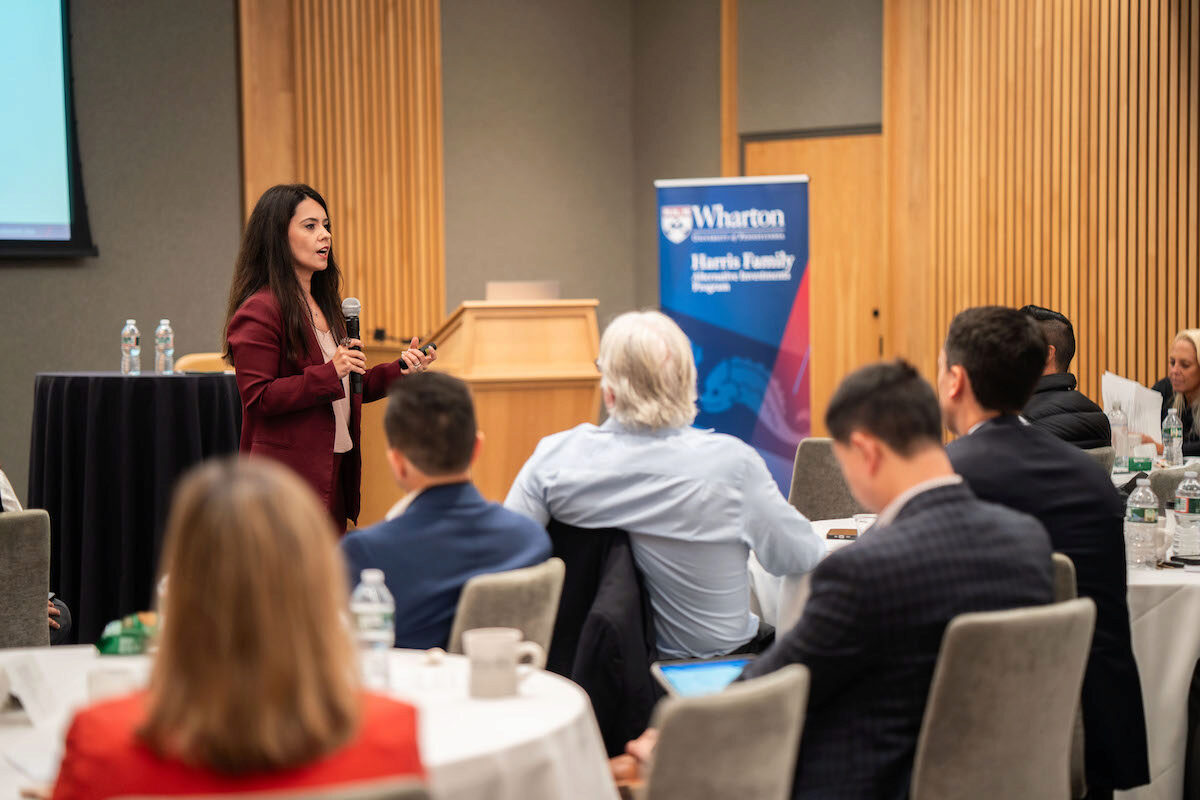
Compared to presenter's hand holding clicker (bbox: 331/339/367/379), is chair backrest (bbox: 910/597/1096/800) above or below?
below

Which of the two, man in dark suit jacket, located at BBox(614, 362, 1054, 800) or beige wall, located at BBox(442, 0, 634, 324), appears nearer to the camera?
man in dark suit jacket, located at BBox(614, 362, 1054, 800)

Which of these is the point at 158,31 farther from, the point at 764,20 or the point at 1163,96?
the point at 1163,96

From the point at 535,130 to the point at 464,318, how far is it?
3864mm

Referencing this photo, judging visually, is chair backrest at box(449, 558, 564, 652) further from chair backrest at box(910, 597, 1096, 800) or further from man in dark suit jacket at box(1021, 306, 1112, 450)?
man in dark suit jacket at box(1021, 306, 1112, 450)

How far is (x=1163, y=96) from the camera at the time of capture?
25.0ft

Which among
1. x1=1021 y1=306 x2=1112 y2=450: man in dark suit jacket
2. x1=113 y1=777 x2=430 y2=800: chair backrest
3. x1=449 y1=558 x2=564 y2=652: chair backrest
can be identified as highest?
x1=1021 y1=306 x2=1112 y2=450: man in dark suit jacket

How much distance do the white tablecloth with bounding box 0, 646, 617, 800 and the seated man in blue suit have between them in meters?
0.17

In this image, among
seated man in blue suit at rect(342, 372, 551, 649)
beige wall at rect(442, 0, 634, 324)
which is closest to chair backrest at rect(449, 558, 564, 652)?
seated man in blue suit at rect(342, 372, 551, 649)

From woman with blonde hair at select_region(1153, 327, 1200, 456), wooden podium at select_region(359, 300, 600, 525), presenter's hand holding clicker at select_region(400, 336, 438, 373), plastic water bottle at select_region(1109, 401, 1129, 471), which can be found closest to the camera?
presenter's hand holding clicker at select_region(400, 336, 438, 373)

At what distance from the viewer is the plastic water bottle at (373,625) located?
1.94m

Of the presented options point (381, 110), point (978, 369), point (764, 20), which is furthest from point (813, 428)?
point (978, 369)

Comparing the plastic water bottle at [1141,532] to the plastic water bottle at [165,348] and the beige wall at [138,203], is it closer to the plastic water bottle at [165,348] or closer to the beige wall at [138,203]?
the plastic water bottle at [165,348]

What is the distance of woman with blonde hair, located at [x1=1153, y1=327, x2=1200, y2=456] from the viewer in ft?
18.0

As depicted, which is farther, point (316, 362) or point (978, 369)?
point (316, 362)
